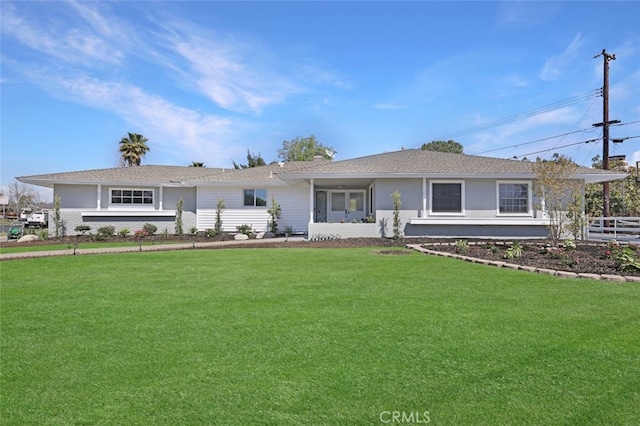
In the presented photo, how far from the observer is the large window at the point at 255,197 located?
22109 mm

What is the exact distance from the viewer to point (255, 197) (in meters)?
22.2

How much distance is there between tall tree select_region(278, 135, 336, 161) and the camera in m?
59.2

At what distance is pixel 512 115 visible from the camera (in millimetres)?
31750

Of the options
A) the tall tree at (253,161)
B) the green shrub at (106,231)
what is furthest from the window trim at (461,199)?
the tall tree at (253,161)

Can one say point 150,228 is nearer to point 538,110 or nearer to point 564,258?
point 564,258

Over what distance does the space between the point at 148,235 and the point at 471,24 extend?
17.6 meters

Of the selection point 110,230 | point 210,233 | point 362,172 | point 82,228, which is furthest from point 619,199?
point 82,228

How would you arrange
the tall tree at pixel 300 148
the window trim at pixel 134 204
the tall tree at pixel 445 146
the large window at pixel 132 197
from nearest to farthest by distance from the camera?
the window trim at pixel 134 204 < the large window at pixel 132 197 < the tall tree at pixel 300 148 < the tall tree at pixel 445 146

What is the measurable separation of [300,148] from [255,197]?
39350 mm

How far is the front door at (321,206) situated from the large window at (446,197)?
21.0ft

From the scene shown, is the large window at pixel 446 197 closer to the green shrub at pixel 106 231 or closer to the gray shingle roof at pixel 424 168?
the gray shingle roof at pixel 424 168

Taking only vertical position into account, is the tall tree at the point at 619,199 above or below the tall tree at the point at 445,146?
below

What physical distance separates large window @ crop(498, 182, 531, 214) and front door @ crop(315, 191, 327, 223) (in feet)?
29.2

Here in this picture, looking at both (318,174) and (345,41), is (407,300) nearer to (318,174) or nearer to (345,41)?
(318,174)
